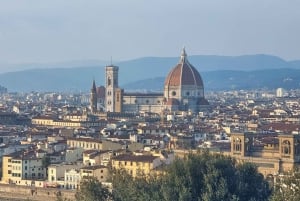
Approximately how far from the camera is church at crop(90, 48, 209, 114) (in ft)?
401

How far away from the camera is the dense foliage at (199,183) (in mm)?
38438

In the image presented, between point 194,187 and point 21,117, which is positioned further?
point 21,117

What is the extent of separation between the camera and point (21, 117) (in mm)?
101312

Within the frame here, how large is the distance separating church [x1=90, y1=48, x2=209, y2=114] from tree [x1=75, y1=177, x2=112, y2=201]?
255ft

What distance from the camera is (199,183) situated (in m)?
39.6

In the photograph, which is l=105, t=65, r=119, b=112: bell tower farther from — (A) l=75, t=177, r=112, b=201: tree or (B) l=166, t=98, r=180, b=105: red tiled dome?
(A) l=75, t=177, r=112, b=201: tree

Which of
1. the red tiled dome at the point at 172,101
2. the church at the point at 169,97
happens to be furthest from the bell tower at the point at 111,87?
the red tiled dome at the point at 172,101

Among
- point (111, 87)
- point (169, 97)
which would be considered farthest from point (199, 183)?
point (111, 87)

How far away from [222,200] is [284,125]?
40.8m

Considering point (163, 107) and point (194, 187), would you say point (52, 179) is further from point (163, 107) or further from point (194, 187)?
point (163, 107)

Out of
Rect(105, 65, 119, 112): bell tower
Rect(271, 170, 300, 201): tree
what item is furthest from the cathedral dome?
Rect(271, 170, 300, 201): tree

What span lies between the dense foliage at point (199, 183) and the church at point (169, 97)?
7733 cm

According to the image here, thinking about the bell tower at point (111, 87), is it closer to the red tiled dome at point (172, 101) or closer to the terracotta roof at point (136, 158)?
the red tiled dome at point (172, 101)

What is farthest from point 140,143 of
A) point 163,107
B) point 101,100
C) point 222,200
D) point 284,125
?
point 101,100
